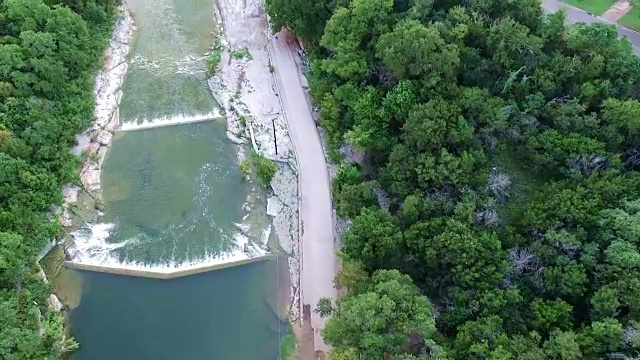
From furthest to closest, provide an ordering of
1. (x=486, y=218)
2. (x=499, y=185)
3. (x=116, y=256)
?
1. (x=116, y=256)
2. (x=499, y=185)
3. (x=486, y=218)

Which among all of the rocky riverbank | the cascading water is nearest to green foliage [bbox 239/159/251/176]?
the cascading water

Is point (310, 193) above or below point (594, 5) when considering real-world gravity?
below

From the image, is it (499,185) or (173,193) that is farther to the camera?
(173,193)

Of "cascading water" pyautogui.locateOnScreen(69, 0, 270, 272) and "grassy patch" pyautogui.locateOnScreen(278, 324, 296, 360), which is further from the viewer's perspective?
"cascading water" pyautogui.locateOnScreen(69, 0, 270, 272)

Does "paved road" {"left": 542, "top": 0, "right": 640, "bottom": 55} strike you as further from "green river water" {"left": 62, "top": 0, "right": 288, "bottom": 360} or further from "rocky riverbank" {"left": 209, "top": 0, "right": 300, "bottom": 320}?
"green river water" {"left": 62, "top": 0, "right": 288, "bottom": 360}

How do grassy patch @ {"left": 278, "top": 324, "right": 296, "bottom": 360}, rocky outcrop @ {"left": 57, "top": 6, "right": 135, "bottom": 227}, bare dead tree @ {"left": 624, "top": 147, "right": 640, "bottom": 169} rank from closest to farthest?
bare dead tree @ {"left": 624, "top": 147, "right": 640, "bottom": 169}, grassy patch @ {"left": 278, "top": 324, "right": 296, "bottom": 360}, rocky outcrop @ {"left": 57, "top": 6, "right": 135, "bottom": 227}

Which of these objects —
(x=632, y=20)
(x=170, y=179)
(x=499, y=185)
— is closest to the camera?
(x=499, y=185)

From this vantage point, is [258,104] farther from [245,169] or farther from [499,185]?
[499,185]

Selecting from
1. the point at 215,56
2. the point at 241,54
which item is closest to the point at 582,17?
the point at 241,54
